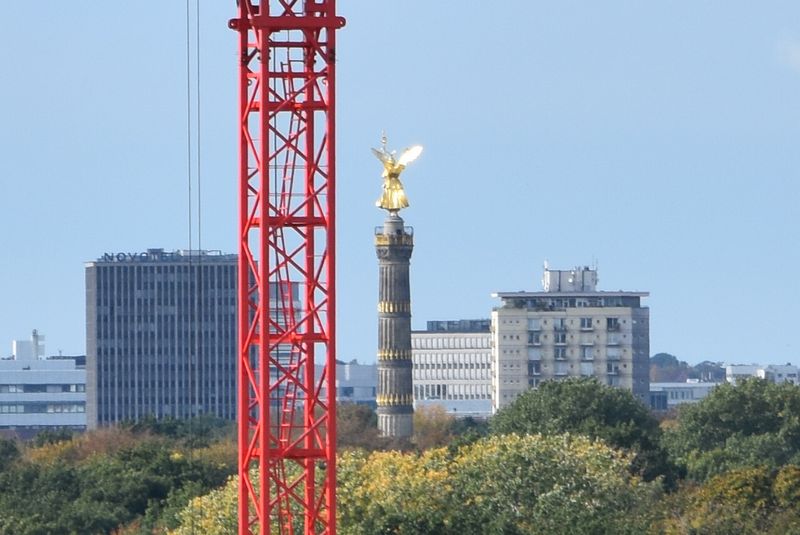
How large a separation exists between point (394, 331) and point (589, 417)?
36.9m

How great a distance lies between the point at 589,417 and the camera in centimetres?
11944

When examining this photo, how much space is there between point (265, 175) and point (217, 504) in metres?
30.6

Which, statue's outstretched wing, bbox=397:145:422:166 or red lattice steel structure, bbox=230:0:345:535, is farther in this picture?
statue's outstretched wing, bbox=397:145:422:166

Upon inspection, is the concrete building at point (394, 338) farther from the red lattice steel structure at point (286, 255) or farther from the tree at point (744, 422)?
the red lattice steel structure at point (286, 255)

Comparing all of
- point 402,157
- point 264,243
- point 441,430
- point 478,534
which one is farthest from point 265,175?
point 441,430

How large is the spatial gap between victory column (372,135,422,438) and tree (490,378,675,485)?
23.1 meters

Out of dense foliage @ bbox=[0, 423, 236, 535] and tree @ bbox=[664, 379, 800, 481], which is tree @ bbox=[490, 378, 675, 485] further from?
dense foliage @ bbox=[0, 423, 236, 535]

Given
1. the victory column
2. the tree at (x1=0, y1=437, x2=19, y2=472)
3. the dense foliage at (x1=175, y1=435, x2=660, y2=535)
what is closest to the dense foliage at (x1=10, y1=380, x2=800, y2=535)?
the dense foliage at (x1=175, y1=435, x2=660, y2=535)

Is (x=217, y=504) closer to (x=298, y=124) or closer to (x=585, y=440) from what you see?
(x=585, y=440)

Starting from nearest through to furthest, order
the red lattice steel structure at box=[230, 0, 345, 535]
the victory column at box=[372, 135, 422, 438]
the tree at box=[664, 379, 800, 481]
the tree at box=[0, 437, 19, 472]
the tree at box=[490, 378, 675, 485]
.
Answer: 1. the red lattice steel structure at box=[230, 0, 345, 535]
2. the tree at box=[490, 378, 675, 485]
3. the tree at box=[664, 379, 800, 481]
4. the tree at box=[0, 437, 19, 472]
5. the victory column at box=[372, 135, 422, 438]

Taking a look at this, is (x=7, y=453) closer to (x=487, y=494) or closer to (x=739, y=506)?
(x=487, y=494)

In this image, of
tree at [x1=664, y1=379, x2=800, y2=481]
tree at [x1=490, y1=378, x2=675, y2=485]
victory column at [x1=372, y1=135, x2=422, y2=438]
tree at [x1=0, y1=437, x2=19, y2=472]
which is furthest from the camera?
victory column at [x1=372, y1=135, x2=422, y2=438]

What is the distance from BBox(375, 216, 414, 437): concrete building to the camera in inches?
6112

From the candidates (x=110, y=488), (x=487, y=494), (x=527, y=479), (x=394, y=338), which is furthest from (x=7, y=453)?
(x=487, y=494)
